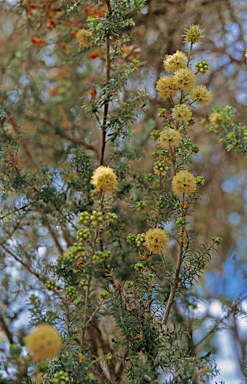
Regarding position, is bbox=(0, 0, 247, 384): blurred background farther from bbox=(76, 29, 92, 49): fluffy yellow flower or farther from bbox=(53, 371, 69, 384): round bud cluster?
bbox=(53, 371, 69, 384): round bud cluster

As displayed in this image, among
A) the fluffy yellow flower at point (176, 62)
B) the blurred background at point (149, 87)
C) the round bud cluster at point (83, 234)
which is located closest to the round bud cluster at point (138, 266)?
the round bud cluster at point (83, 234)

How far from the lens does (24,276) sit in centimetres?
97

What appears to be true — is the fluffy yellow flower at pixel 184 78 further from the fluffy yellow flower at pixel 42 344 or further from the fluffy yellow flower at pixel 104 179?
the fluffy yellow flower at pixel 42 344

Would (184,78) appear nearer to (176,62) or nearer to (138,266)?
(176,62)

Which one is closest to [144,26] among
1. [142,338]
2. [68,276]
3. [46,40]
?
[46,40]

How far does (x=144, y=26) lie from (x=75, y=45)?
0.97 feet

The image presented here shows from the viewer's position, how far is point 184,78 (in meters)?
0.57

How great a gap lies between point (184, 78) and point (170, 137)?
12 centimetres

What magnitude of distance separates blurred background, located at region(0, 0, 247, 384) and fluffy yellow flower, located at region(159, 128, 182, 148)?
0.60 metres

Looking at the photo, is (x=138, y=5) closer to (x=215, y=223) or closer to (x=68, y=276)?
(x=68, y=276)

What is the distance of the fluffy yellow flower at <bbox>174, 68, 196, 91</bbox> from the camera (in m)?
0.57

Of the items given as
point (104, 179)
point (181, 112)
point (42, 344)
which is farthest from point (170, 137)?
point (42, 344)

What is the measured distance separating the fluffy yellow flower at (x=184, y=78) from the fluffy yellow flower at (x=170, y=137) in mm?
92

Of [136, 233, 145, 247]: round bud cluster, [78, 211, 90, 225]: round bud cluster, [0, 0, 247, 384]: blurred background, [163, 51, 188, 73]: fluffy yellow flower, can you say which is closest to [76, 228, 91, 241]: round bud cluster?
[78, 211, 90, 225]: round bud cluster
